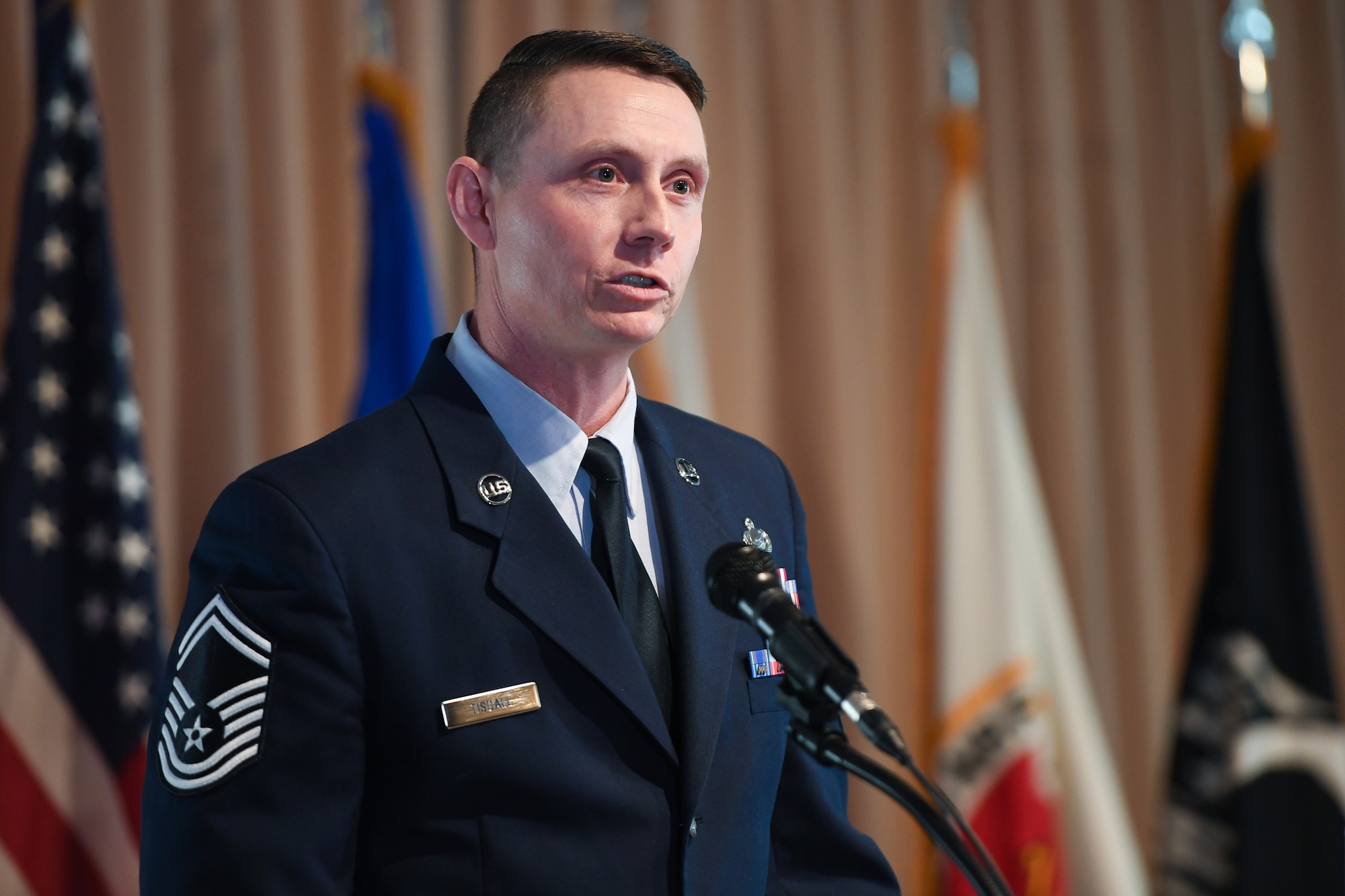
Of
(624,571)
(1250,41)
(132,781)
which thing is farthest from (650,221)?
(1250,41)

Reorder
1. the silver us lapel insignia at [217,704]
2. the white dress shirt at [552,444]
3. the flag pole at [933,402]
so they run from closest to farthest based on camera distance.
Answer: the silver us lapel insignia at [217,704] < the white dress shirt at [552,444] < the flag pole at [933,402]

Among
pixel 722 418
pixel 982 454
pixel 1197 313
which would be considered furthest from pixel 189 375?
pixel 1197 313

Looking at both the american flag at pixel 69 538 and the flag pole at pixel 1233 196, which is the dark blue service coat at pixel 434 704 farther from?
the flag pole at pixel 1233 196

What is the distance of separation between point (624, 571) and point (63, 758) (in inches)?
63.8

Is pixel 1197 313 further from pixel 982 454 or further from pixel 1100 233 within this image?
pixel 982 454

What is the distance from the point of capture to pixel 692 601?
1.34 metres

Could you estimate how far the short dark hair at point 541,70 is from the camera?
1366 mm

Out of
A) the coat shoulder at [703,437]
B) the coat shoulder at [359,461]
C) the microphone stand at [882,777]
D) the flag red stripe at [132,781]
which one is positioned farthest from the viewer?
the flag red stripe at [132,781]

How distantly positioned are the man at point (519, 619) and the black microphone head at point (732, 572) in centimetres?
17

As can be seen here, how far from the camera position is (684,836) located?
1.23 m

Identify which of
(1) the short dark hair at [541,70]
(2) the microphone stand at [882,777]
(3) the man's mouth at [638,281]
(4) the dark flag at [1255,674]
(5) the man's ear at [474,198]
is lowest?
(4) the dark flag at [1255,674]

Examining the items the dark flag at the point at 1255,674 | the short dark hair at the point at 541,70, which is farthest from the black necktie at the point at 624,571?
the dark flag at the point at 1255,674

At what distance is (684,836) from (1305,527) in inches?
104

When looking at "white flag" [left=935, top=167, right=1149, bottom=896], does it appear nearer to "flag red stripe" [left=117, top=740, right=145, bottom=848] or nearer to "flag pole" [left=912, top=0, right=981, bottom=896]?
"flag pole" [left=912, top=0, right=981, bottom=896]
